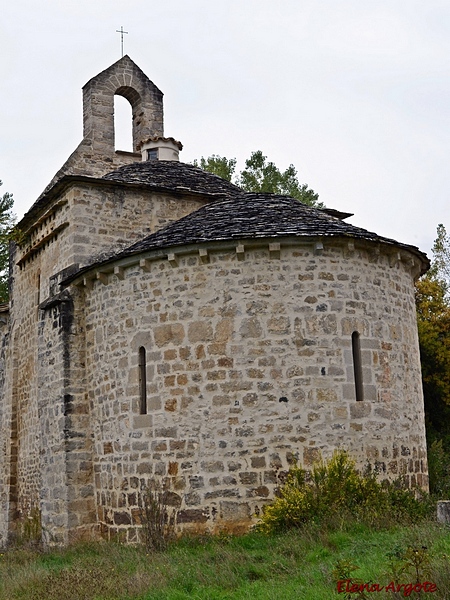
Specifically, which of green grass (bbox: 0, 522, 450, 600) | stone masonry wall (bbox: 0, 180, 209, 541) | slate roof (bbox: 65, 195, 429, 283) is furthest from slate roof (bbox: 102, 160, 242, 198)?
green grass (bbox: 0, 522, 450, 600)

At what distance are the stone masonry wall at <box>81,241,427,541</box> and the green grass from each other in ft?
3.30

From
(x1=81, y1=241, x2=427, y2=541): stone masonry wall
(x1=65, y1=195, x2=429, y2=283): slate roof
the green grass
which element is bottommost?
the green grass

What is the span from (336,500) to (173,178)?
24.5ft

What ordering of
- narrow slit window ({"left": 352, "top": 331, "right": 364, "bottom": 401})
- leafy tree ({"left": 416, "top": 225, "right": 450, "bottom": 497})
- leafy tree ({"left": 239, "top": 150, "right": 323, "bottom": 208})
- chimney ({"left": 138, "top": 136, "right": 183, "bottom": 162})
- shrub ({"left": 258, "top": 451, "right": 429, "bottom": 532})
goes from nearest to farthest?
shrub ({"left": 258, "top": 451, "right": 429, "bottom": 532}) → narrow slit window ({"left": 352, "top": 331, "right": 364, "bottom": 401}) → chimney ({"left": 138, "top": 136, "right": 183, "bottom": 162}) → leafy tree ({"left": 416, "top": 225, "right": 450, "bottom": 497}) → leafy tree ({"left": 239, "top": 150, "right": 323, "bottom": 208})

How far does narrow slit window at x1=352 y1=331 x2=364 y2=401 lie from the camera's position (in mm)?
10453

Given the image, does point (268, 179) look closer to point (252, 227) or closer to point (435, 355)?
point (435, 355)

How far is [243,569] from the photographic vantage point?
7.66m

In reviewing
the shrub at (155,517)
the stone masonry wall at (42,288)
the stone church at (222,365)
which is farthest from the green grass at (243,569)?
the stone masonry wall at (42,288)

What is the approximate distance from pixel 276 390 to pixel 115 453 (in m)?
2.73

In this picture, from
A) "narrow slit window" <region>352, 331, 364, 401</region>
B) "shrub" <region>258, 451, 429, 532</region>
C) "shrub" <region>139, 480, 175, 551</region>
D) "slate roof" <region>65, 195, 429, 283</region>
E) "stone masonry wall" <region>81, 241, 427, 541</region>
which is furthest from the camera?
"narrow slit window" <region>352, 331, 364, 401</region>

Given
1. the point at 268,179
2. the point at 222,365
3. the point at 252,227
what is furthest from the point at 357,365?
the point at 268,179

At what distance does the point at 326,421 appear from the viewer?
10039mm

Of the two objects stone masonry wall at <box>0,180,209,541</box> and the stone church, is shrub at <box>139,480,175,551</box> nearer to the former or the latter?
the stone church

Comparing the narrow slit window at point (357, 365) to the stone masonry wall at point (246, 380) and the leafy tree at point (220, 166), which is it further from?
the leafy tree at point (220, 166)
